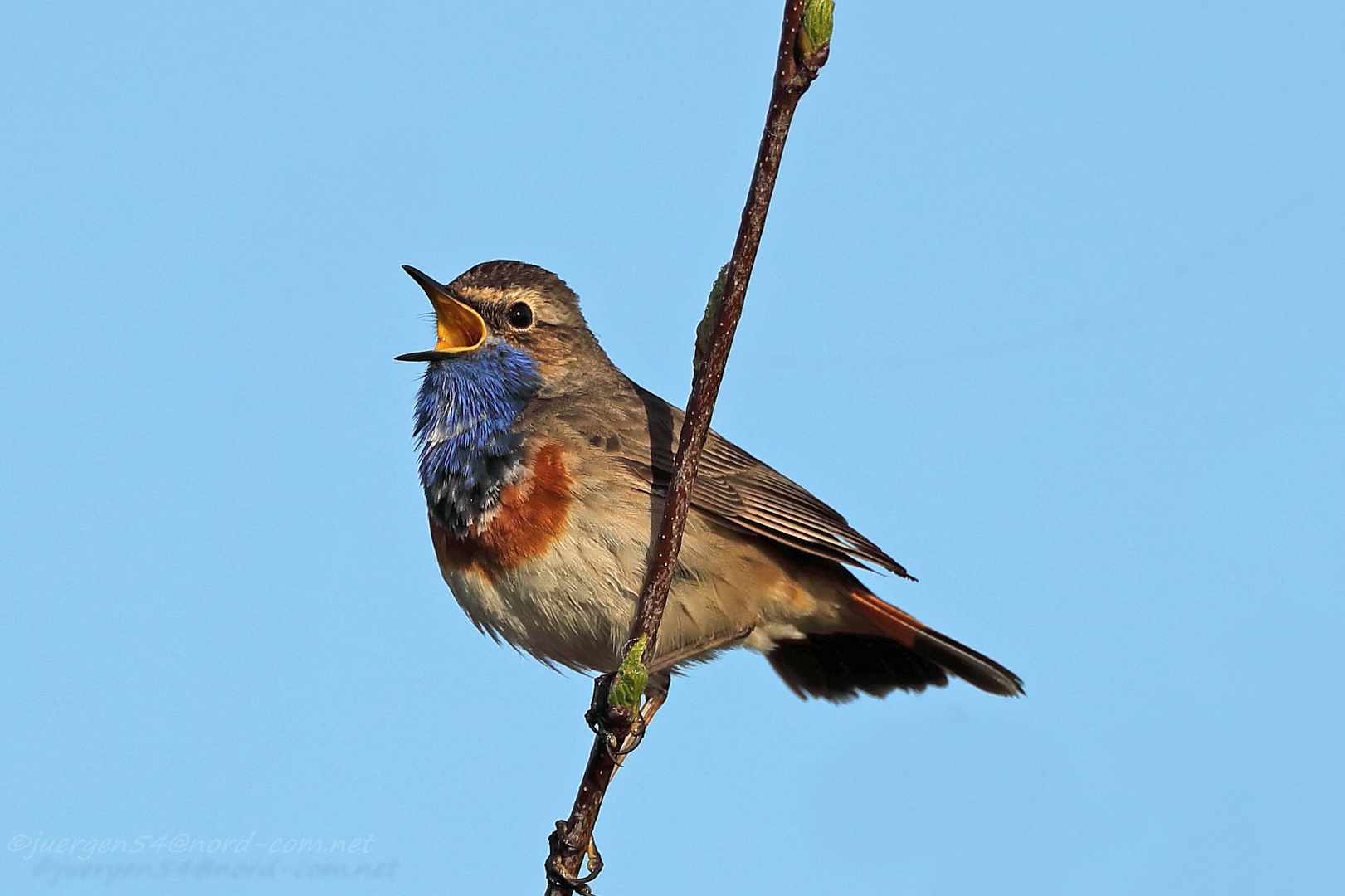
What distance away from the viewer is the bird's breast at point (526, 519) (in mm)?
7789

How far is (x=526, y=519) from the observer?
25.7 feet

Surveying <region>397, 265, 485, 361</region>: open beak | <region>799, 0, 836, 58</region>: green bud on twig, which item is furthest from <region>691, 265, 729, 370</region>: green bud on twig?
<region>397, 265, 485, 361</region>: open beak

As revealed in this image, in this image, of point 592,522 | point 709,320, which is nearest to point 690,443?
point 709,320

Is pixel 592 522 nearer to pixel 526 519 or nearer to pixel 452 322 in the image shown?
pixel 526 519

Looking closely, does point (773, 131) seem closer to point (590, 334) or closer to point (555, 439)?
point (555, 439)

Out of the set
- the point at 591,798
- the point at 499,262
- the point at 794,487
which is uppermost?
the point at 499,262

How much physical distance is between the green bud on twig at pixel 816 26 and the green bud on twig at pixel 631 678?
7.34 ft

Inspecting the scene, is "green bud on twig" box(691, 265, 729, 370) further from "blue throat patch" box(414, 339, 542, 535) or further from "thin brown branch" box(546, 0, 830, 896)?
"blue throat patch" box(414, 339, 542, 535)

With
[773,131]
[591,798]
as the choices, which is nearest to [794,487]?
[591,798]

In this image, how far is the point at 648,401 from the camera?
29.8ft

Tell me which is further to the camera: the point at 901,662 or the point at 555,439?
the point at 901,662

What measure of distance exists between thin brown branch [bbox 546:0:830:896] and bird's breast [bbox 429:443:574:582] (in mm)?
1051

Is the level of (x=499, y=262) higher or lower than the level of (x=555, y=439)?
higher

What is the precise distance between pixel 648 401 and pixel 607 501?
4.65 ft
